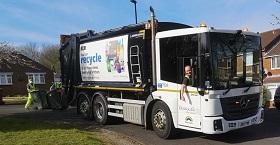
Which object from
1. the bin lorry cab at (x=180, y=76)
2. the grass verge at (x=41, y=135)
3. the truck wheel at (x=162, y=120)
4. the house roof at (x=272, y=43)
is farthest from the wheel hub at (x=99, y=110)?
the house roof at (x=272, y=43)

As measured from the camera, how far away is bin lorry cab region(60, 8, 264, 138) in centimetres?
1180

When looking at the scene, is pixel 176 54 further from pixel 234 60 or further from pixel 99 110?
pixel 99 110

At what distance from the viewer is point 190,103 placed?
12.2 metres

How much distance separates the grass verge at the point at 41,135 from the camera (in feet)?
38.5

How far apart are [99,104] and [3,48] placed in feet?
20.5

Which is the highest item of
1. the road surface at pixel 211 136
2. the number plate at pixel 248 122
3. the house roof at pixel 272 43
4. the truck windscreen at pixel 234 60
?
the house roof at pixel 272 43

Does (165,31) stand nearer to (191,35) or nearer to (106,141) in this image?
(191,35)

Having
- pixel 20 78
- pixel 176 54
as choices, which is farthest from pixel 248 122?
pixel 20 78

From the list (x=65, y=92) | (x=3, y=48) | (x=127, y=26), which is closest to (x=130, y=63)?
(x=127, y=26)

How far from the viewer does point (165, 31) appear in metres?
13.2

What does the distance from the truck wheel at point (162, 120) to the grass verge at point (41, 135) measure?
1.68 meters

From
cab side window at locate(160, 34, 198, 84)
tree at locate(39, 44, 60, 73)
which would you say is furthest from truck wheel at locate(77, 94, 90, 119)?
tree at locate(39, 44, 60, 73)

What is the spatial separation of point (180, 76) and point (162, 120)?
4.52 ft

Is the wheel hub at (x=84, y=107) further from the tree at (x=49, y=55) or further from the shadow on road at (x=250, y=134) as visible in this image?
the tree at (x=49, y=55)
